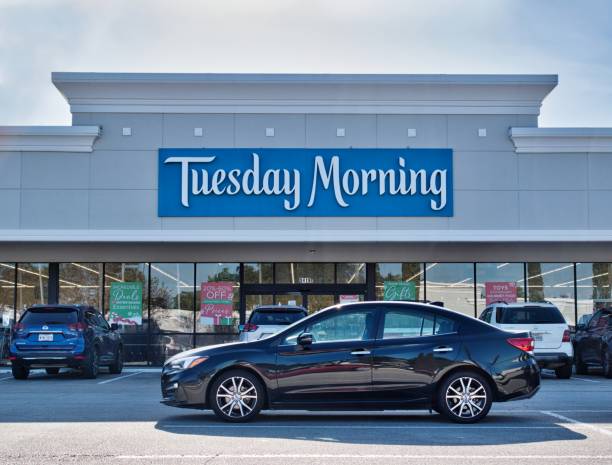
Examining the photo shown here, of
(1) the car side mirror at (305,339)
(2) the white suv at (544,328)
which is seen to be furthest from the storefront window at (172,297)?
(1) the car side mirror at (305,339)

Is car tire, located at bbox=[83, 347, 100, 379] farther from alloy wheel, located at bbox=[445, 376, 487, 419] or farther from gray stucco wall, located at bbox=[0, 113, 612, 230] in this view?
alloy wheel, located at bbox=[445, 376, 487, 419]

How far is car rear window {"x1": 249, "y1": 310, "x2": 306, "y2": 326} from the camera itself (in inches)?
816

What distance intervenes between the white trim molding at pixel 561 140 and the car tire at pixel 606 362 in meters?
5.97

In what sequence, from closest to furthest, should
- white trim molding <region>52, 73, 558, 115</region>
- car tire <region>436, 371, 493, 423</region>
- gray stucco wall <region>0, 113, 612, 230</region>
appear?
car tire <region>436, 371, 493, 423</region>
gray stucco wall <region>0, 113, 612, 230</region>
white trim molding <region>52, 73, 558, 115</region>

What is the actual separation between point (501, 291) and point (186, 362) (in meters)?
16.7

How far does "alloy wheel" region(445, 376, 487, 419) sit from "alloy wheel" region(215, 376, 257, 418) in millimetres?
2353

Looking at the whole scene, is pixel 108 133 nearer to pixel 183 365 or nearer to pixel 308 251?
pixel 308 251

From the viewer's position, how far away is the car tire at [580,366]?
23219 millimetres

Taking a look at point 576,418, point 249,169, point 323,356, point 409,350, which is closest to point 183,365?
point 323,356

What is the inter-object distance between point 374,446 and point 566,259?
61.3 ft

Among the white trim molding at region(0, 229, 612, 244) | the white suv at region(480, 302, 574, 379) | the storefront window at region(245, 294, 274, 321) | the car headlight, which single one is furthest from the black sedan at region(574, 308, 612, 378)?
the car headlight

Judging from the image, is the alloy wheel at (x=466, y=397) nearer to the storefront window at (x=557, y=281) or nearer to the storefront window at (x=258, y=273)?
the storefront window at (x=258, y=273)

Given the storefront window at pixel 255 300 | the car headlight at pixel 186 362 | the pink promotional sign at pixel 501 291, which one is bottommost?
the car headlight at pixel 186 362

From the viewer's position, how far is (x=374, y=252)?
Result: 27.0 m
